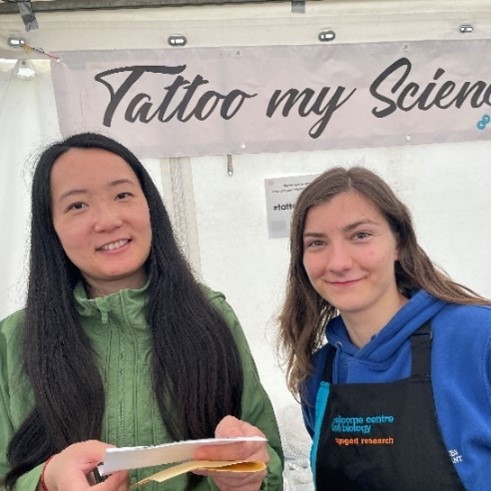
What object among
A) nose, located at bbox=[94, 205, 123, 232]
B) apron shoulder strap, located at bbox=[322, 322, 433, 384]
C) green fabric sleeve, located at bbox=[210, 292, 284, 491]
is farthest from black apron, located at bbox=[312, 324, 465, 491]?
nose, located at bbox=[94, 205, 123, 232]

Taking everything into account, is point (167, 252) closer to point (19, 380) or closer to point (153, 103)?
point (19, 380)

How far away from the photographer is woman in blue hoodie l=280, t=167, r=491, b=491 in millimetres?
1043

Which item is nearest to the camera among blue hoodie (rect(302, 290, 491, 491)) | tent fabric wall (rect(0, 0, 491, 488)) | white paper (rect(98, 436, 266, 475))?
white paper (rect(98, 436, 266, 475))

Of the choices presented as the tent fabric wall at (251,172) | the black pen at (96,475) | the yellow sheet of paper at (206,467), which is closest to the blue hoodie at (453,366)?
the yellow sheet of paper at (206,467)

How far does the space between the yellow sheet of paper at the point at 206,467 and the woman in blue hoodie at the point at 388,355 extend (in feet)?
1.18

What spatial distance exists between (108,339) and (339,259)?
1.64ft

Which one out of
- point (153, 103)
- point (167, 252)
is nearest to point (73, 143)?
point (167, 252)

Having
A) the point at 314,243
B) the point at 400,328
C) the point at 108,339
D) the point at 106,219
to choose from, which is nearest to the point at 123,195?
the point at 106,219

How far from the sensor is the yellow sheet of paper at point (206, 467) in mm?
763

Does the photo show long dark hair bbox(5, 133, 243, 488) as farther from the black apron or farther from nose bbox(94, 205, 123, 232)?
the black apron

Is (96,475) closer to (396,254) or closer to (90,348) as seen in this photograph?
(90,348)

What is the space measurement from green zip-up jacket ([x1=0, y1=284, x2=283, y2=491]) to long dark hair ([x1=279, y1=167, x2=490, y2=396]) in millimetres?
298

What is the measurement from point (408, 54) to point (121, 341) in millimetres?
1436

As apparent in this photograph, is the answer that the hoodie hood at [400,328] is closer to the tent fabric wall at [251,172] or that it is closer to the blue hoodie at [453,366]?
the blue hoodie at [453,366]
